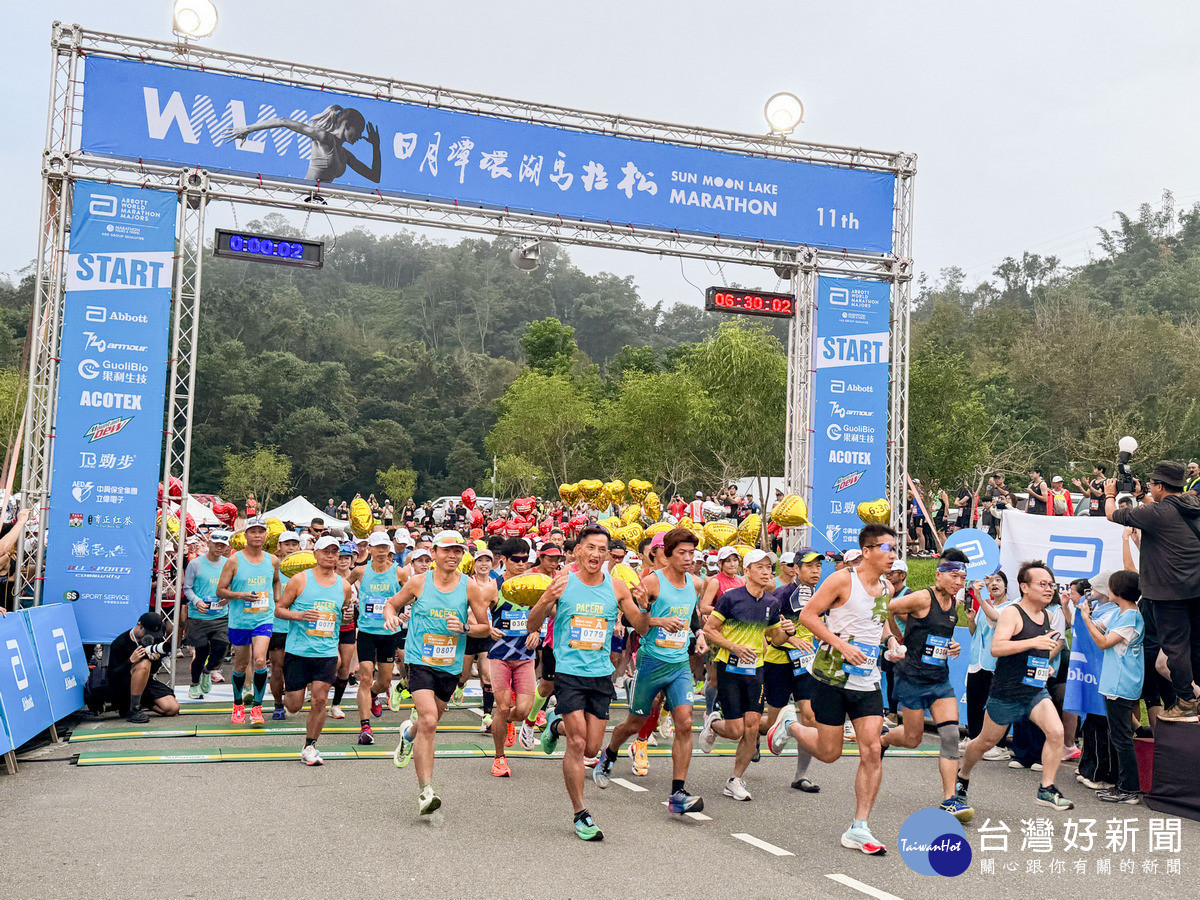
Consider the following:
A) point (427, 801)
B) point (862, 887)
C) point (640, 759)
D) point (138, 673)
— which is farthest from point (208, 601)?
point (862, 887)

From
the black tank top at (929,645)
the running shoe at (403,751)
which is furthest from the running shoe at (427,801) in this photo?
the black tank top at (929,645)

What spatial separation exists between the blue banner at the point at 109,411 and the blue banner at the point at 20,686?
2.57 metres

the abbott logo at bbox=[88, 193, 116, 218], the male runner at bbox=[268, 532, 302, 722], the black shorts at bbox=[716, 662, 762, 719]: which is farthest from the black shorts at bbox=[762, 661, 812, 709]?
the abbott logo at bbox=[88, 193, 116, 218]

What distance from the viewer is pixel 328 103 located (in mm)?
13898

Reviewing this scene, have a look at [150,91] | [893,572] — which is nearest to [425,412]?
[150,91]

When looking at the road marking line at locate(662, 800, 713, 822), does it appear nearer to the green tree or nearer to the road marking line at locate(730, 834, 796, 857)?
the road marking line at locate(730, 834, 796, 857)

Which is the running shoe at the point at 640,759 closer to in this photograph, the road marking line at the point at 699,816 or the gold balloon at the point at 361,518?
the road marking line at the point at 699,816

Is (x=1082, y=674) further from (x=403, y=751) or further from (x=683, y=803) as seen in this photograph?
(x=403, y=751)

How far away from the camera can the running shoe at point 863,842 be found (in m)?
6.50

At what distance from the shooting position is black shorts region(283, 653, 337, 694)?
29.5ft

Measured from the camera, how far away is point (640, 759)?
898 centimetres

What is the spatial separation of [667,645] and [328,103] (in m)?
9.67

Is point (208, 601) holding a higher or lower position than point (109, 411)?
lower

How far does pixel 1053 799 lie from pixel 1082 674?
191 centimetres
